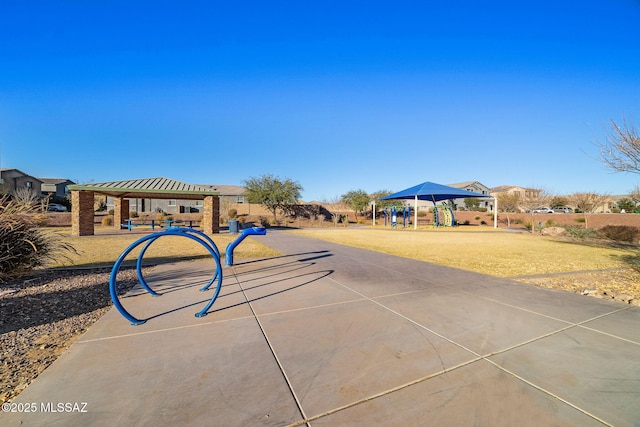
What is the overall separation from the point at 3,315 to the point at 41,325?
0.90 meters

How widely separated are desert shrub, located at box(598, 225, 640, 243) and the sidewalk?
16703 millimetres

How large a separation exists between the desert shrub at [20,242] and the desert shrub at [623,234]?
25285mm

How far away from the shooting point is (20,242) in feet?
21.2

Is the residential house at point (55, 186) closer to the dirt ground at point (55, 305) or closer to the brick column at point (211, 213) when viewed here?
the brick column at point (211, 213)

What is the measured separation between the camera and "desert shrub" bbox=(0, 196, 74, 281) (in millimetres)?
6211

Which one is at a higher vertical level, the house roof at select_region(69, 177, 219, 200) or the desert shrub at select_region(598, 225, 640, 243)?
the house roof at select_region(69, 177, 219, 200)

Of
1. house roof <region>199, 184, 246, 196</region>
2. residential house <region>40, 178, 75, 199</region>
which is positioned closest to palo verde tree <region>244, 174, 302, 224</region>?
house roof <region>199, 184, 246, 196</region>

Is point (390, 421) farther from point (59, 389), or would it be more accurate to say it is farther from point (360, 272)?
point (360, 272)

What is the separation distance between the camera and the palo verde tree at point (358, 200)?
41.7m

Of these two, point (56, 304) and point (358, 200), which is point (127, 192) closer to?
point (56, 304)

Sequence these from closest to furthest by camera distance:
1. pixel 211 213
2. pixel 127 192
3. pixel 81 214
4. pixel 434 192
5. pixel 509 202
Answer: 1. pixel 81 214
2. pixel 127 192
3. pixel 211 213
4. pixel 434 192
5. pixel 509 202

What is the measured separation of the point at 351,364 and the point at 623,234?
2163 centimetres

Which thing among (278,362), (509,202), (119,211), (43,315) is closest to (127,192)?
(119,211)

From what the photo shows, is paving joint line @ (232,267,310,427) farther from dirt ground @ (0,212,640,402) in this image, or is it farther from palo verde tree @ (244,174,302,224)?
palo verde tree @ (244,174,302,224)
